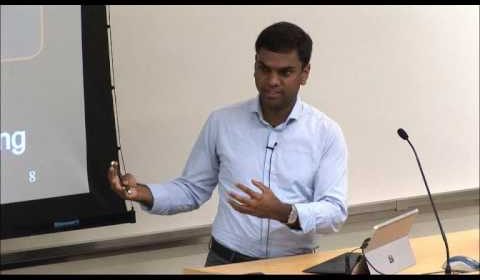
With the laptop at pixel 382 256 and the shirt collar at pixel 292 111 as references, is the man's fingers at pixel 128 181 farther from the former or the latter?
the laptop at pixel 382 256

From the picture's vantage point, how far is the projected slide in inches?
106

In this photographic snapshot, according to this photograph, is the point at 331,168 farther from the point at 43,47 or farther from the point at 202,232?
the point at 43,47

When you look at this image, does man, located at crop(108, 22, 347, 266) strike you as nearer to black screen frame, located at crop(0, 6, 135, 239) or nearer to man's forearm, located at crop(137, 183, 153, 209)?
man's forearm, located at crop(137, 183, 153, 209)

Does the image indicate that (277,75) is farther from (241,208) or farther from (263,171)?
(241,208)

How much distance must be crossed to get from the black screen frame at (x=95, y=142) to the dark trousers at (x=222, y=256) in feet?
1.15

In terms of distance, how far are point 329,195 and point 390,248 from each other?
35 centimetres

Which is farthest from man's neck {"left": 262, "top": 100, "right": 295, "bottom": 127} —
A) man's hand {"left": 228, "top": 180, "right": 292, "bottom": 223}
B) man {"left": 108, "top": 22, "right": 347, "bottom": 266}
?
man's hand {"left": 228, "top": 180, "right": 292, "bottom": 223}

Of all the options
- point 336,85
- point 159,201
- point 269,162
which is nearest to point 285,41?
point 269,162

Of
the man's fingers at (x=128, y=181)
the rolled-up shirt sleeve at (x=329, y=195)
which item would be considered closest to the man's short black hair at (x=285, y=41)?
the rolled-up shirt sleeve at (x=329, y=195)

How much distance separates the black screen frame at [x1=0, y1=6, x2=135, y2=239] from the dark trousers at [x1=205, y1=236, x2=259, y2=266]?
0.35m

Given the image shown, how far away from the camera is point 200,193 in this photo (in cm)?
298

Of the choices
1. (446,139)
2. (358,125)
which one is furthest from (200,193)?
(446,139)

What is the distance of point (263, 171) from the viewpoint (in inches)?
Result: 113

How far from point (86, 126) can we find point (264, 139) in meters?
0.66
